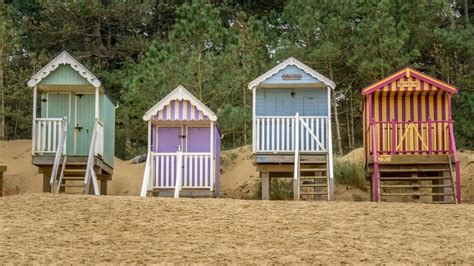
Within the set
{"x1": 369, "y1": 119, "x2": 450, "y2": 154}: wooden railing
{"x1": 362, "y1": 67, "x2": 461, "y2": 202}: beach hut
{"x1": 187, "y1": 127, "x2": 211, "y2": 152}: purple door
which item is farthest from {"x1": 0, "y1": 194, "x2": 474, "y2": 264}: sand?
{"x1": 187, "y1": 127, "x2": 211, "y2": 152}: purple door

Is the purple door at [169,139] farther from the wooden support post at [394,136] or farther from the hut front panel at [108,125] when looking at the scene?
the wooden support post at [394,136]

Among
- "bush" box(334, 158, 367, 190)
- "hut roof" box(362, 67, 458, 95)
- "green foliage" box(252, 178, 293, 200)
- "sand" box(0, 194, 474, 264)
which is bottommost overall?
"sand" box(0, 194, 474, 264)

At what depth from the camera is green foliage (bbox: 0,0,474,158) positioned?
3095 centimetres

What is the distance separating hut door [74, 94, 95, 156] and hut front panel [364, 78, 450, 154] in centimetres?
800

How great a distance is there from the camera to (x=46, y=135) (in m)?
22.8

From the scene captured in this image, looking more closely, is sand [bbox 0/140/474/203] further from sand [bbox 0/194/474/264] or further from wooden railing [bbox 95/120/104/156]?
sand [bbox 0/194/474/264]

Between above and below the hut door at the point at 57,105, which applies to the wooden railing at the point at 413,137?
below

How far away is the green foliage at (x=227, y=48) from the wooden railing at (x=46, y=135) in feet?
25.8

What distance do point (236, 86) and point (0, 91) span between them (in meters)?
10.2

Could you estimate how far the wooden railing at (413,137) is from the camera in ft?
69.2

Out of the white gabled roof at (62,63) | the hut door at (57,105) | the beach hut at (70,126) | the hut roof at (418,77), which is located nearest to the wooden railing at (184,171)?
the beach hut at (70,126)

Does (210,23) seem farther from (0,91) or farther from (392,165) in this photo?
(392,165)

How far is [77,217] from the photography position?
15.4 metres

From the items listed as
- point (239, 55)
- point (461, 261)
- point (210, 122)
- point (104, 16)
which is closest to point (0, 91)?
point (104, 16)
